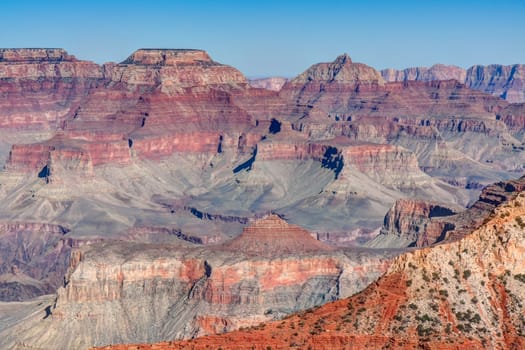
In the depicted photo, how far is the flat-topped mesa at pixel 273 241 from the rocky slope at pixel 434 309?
59.0 meters

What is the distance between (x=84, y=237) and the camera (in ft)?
527

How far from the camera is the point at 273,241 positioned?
105438mm

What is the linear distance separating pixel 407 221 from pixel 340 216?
37.4m

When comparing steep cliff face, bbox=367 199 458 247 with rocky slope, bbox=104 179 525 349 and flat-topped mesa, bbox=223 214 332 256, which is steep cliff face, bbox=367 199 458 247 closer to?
flat-topped mesa, bbox=223 214 332 256

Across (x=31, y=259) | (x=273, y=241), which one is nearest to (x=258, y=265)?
(x=273, y=241)

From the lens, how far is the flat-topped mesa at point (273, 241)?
104 m

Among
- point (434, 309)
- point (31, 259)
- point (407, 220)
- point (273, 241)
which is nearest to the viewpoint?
point (434, 309)

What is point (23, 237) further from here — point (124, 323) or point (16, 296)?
point (124, 323)

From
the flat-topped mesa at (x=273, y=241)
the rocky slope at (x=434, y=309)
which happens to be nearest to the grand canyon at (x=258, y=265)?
the rocky slope at (x=434, y=309)

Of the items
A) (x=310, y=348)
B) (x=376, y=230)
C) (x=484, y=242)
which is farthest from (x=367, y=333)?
(x=376, y=230)

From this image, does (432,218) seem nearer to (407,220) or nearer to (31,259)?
(407,220)

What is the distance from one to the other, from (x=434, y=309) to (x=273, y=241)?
64.4 meters

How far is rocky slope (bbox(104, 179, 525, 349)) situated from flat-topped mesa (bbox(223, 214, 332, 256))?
5899 cm

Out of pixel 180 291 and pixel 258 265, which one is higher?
pixel 258 265
